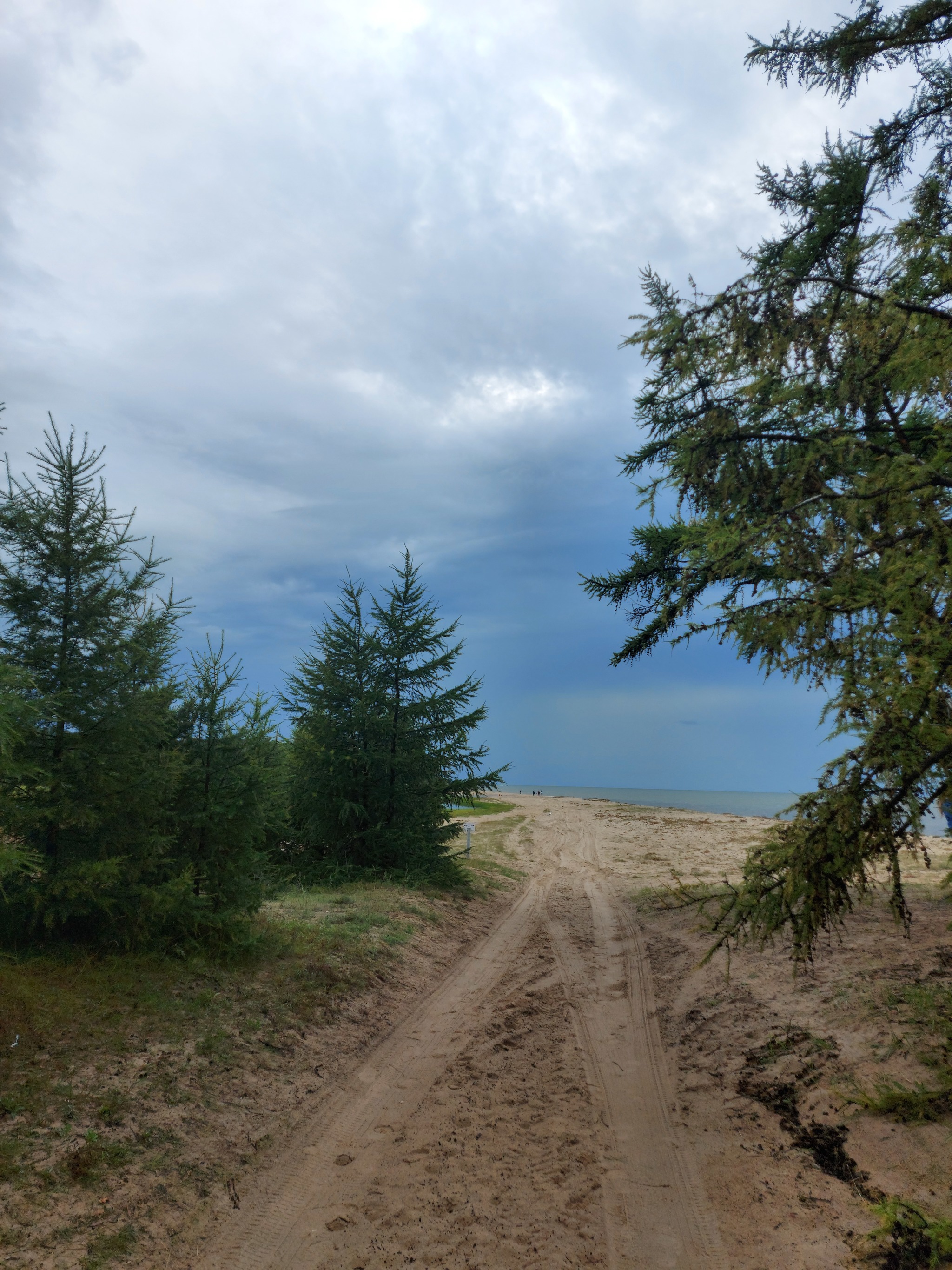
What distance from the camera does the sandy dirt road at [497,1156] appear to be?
4348 millimetres

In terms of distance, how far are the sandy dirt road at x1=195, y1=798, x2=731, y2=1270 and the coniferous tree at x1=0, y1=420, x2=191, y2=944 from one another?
3290 mm

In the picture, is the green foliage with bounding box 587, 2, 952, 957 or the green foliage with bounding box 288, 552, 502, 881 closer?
the green foliage with bounding box 587, 2, 952, 957

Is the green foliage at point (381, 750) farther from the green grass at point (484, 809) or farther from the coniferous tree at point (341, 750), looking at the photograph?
the green grass at point (484, 809)

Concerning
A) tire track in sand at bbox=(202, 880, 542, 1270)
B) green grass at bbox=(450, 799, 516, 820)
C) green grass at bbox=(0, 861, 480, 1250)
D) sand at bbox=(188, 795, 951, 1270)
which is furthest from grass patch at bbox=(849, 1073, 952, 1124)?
green grass at bbox=(450, 799, 516, 820)

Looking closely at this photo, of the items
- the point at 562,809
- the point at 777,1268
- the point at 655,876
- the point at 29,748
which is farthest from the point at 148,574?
the point at 562,809

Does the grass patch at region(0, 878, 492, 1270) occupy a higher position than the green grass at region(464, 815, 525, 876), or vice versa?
the grass patch at region(0, 878, 492, 1270)

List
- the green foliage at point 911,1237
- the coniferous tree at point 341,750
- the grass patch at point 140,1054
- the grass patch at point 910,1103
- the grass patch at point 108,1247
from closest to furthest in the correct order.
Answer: the green foliage at point 911,1237, the grass patch at point 108,1247, the grass patch at point 140,1054, the grass patch at point 910,1103, the coniferous tree at point 341,750

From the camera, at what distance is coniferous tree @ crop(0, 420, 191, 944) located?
6.98 m

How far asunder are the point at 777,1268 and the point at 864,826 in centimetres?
278

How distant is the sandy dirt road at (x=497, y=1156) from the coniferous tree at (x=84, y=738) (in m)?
3.29

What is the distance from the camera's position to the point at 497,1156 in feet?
17.4

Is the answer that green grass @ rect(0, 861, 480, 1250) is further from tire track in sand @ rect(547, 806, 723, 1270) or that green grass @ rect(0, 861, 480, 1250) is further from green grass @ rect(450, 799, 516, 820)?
green grass @ rect(450, 799, 516, 820)

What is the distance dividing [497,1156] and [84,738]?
589cm

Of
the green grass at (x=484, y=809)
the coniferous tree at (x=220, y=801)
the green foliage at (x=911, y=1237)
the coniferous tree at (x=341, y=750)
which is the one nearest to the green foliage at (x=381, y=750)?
the coniferous tree at (x=341, y=750)
